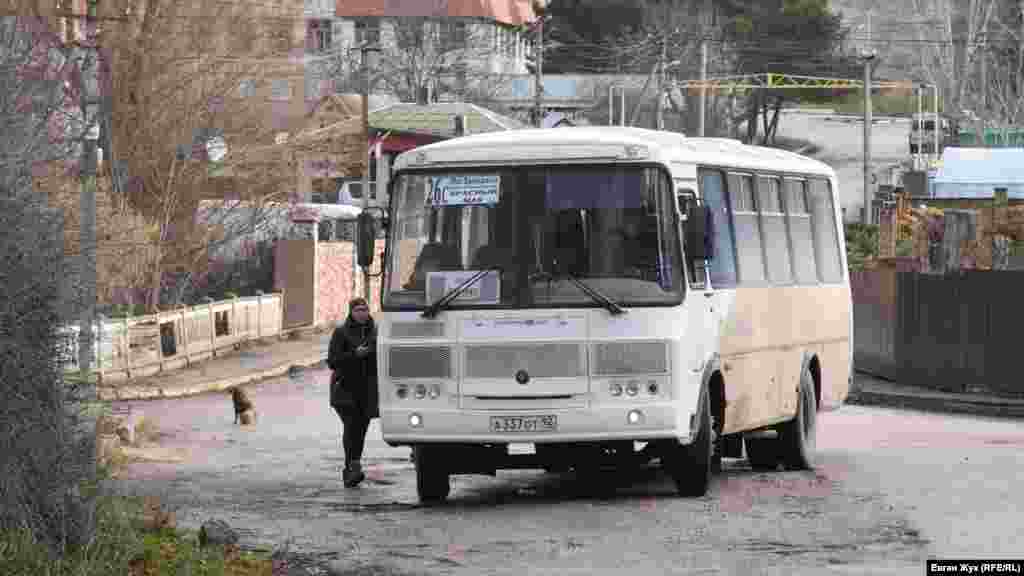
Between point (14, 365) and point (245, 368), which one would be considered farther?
point (245, 368)

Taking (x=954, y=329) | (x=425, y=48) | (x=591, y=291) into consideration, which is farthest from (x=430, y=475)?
(x=425, y=48)

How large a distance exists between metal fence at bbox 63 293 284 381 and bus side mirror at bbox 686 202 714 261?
15.6m

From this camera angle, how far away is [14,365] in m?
10.9

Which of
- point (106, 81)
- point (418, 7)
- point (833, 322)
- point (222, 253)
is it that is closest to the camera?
point (833, 322)

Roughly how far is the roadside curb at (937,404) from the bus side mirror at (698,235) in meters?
13.1

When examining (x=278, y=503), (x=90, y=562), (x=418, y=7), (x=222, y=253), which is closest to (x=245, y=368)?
(x=222, y=253)

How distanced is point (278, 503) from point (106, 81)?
2668 centimetres

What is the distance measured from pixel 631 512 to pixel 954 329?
54.0 feet

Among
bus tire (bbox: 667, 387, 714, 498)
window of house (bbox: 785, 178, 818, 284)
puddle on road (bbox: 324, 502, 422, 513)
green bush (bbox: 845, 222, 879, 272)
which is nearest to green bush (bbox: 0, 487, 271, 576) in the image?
puddle on road (bbox: 324, 502, 422, 513)

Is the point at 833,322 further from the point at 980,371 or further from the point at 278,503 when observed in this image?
the point at 980,371

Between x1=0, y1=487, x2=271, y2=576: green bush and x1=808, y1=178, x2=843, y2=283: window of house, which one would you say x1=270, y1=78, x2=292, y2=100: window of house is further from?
x1=0, y1=487, x2=271, y2=576: green bush

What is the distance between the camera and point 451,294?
1672 centimetres

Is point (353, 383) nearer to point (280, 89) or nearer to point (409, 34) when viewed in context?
point (280, 89)

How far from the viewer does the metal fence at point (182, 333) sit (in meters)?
36.0
